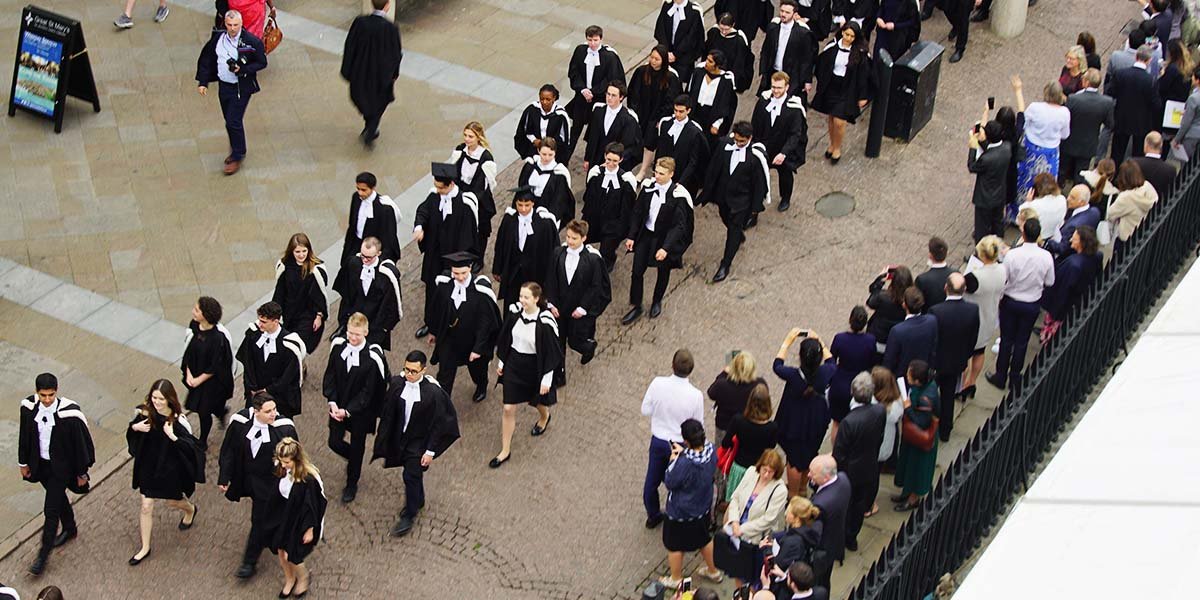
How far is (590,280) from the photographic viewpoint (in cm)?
1260

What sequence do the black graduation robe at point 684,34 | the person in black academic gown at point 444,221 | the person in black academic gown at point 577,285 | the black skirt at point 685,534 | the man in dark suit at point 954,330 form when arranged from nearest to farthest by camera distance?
the black skirt at point 685,534, the man in dark suit at point 954,330, the person in black academic gown at point 577,285, the person in black academic gown at point 444,221, the black graduation robe at point 684,34

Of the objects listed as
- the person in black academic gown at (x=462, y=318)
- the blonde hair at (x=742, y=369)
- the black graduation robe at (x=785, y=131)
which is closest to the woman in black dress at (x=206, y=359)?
the person in black academic gown at (x=462, y=318)

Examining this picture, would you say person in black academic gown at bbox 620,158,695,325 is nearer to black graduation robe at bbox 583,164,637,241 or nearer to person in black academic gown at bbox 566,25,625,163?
black graduation robe at bbox 583,164,637,241

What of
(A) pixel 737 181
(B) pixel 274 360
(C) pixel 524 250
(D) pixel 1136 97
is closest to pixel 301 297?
(B) pixel 274 360

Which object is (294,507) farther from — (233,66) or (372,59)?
(372,59)

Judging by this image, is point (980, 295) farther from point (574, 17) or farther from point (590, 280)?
point (574, 17)

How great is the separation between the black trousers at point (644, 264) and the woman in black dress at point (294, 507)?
3.91m

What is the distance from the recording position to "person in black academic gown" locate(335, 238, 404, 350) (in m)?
12.4

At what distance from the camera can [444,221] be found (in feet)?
43.8

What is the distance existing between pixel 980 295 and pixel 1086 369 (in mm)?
2639

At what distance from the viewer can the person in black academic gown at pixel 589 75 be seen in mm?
15477

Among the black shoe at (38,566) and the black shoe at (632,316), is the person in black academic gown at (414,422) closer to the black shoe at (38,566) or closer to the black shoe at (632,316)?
the black shoe at (38,566)

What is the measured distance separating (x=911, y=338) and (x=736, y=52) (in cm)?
575

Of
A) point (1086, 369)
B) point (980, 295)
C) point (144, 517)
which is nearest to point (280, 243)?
point (144, 517)
